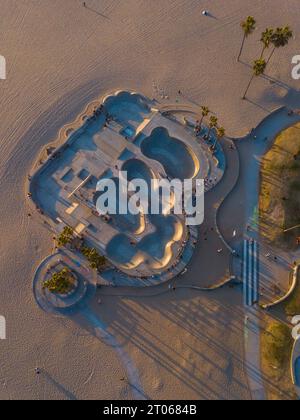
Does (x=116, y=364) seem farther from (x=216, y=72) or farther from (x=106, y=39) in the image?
(x=106, y=39)

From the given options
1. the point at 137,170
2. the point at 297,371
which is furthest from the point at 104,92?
the point at 297,371

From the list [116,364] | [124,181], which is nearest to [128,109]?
[124,181]

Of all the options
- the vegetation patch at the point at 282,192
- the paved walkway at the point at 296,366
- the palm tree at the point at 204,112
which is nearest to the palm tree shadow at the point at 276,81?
the vegetation patch at the point at 282,192

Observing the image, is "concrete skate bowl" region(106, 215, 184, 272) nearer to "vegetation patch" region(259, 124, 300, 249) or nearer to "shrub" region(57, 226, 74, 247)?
"shrub" region(57, 226, 74, 247)

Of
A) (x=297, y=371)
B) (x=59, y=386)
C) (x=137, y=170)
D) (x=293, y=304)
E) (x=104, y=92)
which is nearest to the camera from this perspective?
(x=59, y=386)

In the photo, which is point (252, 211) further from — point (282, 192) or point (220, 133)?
point (220, 133)
